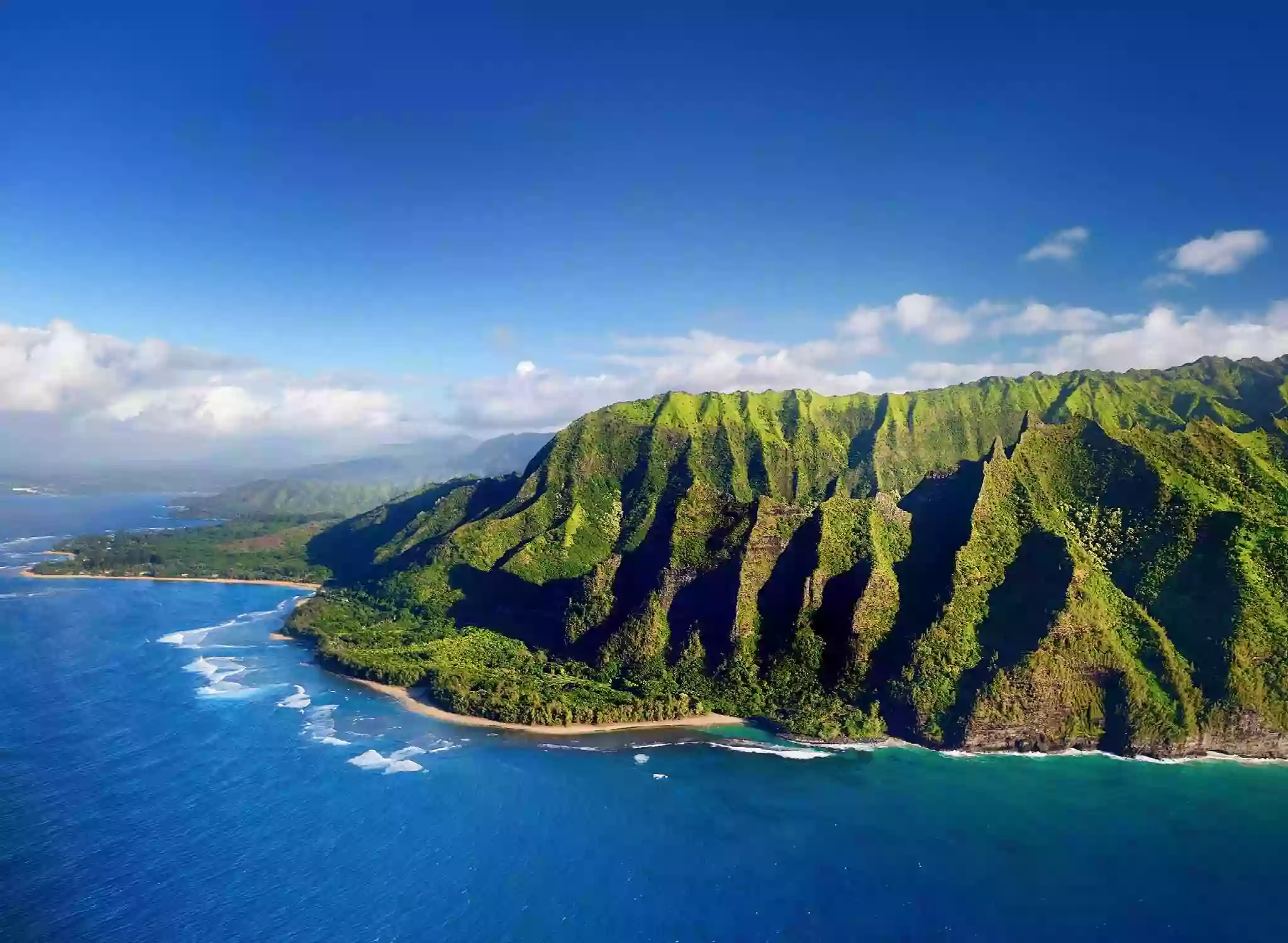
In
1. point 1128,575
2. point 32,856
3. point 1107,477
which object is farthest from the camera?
point 1107,477

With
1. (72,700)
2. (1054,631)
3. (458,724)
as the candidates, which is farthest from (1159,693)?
(72,700)

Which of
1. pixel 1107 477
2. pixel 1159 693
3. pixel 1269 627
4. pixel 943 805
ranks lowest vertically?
pixel 943 805

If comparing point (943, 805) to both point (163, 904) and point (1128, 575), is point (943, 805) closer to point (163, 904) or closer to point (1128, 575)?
point (1128, 575)

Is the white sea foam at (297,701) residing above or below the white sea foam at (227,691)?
below

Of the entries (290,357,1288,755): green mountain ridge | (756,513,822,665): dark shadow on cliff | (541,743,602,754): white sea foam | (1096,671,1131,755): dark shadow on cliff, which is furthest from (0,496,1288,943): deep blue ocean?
(756,513,822,665): dark shadow on cliff

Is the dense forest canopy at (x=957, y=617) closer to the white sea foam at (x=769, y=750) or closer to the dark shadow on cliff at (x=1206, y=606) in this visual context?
the dark shadow on cliff at (x=1206, y=606)

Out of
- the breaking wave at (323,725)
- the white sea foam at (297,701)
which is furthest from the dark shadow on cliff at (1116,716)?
the white sea foam at (297,701)

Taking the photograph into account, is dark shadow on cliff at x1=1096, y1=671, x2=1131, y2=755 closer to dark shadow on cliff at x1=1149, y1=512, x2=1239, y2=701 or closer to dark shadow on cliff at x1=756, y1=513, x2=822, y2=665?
dark shadow on cliff at x1=1149, y1=512, x2=1239, y2=701
